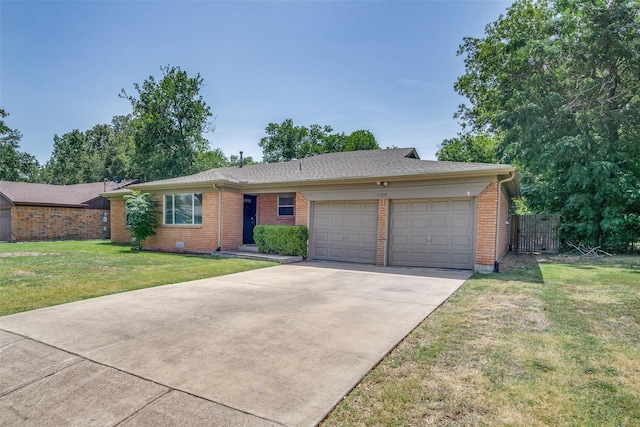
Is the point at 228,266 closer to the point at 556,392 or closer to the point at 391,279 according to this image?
the point at 391,279

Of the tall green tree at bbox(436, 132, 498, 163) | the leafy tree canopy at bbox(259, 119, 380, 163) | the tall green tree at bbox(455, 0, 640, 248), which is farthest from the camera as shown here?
the leafy tree canopy at bbox(259, 119, 380, 163)

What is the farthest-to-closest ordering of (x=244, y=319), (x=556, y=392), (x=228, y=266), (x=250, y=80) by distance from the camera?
(x=250, y=80), (x=228, y=266), (x=244, y=319), (x=556, y=392)

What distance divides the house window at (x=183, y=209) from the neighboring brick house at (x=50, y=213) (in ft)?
29.4

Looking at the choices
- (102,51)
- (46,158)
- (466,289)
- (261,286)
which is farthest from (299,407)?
(46,158)

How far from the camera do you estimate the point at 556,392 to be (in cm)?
278

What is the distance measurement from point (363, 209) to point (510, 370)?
828 centimetres

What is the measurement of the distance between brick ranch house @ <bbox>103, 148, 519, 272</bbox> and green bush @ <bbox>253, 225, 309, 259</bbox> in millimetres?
363

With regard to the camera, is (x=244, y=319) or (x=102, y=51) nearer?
(x=244, y=319)

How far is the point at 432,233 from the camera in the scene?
402 inches

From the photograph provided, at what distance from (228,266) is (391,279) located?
4617mm

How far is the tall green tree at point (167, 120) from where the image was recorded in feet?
89.9

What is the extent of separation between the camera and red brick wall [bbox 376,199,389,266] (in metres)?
10.7

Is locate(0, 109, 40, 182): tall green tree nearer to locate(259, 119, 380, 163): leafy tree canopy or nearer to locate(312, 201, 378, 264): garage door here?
locate(259, 119, 380, 163): leafy tree canopy

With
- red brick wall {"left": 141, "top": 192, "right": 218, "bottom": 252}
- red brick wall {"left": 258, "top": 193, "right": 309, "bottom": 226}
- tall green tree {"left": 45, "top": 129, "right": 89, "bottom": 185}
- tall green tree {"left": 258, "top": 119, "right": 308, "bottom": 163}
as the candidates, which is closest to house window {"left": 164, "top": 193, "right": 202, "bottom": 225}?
red brick wall {"left": 141, "top": 192, "right": 218, "bottom": 252}
